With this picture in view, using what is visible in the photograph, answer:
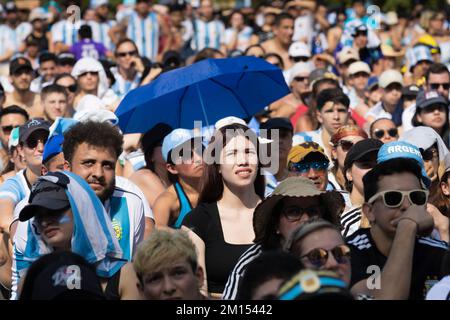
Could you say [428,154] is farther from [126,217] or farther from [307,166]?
[126,217]

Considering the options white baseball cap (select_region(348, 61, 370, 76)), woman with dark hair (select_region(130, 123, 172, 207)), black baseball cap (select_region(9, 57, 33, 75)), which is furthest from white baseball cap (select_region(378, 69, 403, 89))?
woman with dark hair (select_region(130, 123, 172, 207))

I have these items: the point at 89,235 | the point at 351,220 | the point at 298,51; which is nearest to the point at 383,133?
the point at 351,220

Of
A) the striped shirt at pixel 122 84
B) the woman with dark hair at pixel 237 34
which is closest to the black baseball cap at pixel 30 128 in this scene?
the striped shirt at pixel 122 84

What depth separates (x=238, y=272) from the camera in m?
5.85

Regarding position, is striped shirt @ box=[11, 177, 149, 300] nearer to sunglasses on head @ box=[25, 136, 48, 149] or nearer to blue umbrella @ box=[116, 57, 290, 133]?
sunglasses on head @ box=[25, 136, 48, 149]

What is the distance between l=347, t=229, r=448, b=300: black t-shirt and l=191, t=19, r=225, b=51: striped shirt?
16.5 metres

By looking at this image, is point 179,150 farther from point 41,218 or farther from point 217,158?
point 41,218

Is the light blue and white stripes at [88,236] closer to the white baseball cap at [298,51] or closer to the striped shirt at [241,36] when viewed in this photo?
the white baseball cap at [298,51]

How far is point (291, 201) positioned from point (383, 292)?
1030 mm

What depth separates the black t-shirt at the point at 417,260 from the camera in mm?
5527

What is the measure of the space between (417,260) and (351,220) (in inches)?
55.7

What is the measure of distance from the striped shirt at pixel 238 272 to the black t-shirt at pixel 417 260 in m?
0.51

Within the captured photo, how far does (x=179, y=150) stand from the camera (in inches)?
341

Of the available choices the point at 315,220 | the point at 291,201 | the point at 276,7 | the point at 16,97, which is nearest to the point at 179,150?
the point at 291,201
